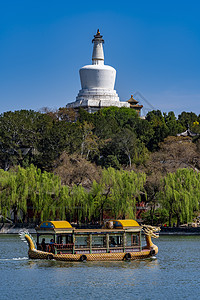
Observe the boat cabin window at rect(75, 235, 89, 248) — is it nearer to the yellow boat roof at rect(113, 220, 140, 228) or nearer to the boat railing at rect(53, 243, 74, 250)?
the boat railing at rect(53, 243, 74, 250)

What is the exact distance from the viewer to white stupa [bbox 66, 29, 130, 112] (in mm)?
100875

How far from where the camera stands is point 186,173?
181 ft

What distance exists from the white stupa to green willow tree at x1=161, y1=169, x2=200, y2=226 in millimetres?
47837

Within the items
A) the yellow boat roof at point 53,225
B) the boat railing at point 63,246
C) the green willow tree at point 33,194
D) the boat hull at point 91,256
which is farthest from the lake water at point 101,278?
the green willow tree at point 33,194

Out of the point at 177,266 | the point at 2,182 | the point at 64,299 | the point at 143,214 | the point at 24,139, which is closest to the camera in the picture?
the point at 64,299

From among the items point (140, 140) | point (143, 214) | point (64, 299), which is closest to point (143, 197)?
point (143, 214)

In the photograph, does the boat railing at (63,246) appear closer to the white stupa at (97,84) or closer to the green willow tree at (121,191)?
the green willow tree at (121,191)

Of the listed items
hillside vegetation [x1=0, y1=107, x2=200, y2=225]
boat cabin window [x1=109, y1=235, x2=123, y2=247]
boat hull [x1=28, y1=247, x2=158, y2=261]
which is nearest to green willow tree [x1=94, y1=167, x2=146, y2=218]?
hillside vegetation [x1=0, y1=107, x2=200, y2=225]

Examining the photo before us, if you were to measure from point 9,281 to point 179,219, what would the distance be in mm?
28907

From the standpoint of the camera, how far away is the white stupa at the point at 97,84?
10088cm

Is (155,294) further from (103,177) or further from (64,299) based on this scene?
(103,177)

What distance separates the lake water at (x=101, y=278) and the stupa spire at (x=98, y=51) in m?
67.3

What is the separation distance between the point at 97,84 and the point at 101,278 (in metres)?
75.6

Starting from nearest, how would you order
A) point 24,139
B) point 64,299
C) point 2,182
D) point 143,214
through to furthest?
point 64,299, point 2,182, point 143,214, point 24,139
